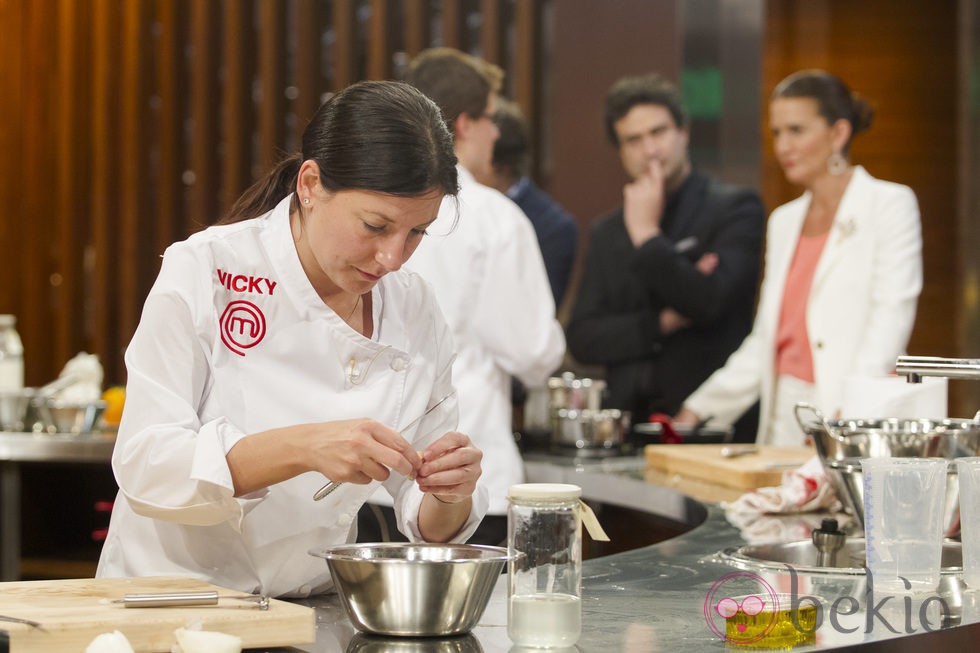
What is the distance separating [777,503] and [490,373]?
0.78 meters

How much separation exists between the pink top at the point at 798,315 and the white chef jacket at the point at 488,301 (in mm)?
884

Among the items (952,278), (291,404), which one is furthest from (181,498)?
(952,278)

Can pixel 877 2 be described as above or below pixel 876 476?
above

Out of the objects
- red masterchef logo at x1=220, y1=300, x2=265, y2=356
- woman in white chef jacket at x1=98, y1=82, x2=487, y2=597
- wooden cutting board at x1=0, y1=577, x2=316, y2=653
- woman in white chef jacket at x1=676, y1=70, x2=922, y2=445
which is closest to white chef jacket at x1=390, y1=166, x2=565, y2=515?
woman in white chef jacket at x1=676, y1=70, x2=922, y2=445

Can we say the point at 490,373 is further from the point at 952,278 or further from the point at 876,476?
the point at 952,278

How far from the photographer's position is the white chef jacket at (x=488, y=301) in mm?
2789

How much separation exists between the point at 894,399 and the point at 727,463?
0.55m

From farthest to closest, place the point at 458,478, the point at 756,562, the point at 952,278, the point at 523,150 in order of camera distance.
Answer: the point at 952,278 < the point at 523,150 < the point at 756,562 < the point at 458,478

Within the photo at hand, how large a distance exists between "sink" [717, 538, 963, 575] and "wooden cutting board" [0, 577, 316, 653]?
75 cm

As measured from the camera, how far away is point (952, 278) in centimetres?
531

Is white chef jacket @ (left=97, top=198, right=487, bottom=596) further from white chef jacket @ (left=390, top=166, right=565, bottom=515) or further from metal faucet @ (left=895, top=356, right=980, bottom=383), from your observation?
white chef jacket @ (left=390, top=166, right=565, bottom=515)

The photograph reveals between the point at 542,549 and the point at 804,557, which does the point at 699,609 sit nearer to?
the point at 542,549

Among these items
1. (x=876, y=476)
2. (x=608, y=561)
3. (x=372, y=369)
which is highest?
(x=372, y=369)

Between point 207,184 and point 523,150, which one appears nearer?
point 523,150
